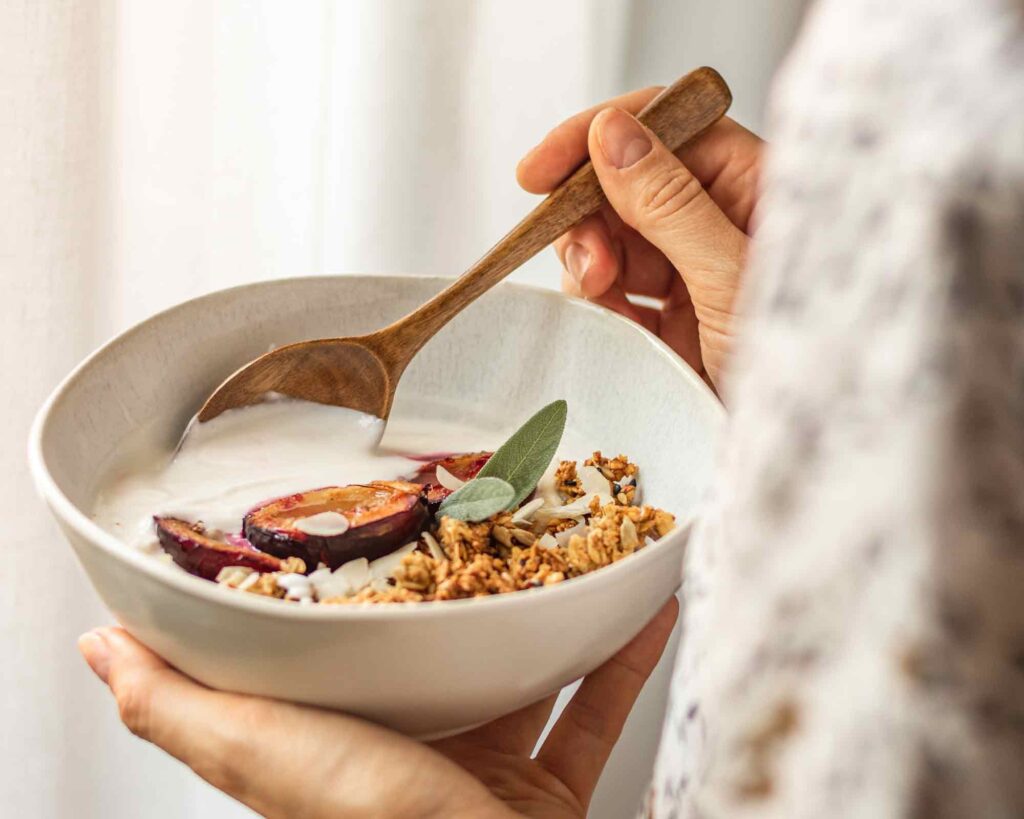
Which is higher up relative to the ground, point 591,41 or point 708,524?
point 591,41

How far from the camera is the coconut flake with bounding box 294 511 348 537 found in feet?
1.99

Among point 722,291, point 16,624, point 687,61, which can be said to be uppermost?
point 687,61

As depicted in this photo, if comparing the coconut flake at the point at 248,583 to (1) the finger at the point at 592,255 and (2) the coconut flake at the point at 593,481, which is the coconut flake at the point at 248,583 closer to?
(2) the coconut flake at the point at 593,481

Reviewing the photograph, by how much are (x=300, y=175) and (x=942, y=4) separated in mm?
878

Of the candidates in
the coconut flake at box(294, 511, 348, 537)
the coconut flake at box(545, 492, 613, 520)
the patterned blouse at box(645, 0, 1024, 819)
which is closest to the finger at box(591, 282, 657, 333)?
the coconut flake at box(545, 492, 613, 520)

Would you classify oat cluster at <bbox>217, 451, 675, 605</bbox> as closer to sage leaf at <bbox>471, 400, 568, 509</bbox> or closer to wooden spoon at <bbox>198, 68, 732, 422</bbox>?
sage leaf at <bbox>471, 400, 568, 509</bbox>

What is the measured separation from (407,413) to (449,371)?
0.16 feet

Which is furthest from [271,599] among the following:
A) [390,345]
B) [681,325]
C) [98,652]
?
[681,325]

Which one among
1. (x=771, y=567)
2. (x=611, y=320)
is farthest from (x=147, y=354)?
(x=771, y=567)

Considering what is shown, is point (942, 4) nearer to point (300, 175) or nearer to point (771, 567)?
point (771, 567)

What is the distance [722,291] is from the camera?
840mm

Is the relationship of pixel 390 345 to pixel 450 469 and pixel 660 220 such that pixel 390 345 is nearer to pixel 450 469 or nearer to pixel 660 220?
pixel 450 469

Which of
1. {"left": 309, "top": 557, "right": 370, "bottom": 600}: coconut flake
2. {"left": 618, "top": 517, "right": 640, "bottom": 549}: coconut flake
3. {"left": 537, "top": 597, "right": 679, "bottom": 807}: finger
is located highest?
{"left": 618, "top": 517, "right": 640, "bottom": 549}: coconut flake

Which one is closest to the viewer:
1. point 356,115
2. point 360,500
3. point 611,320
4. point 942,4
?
point 942,4
